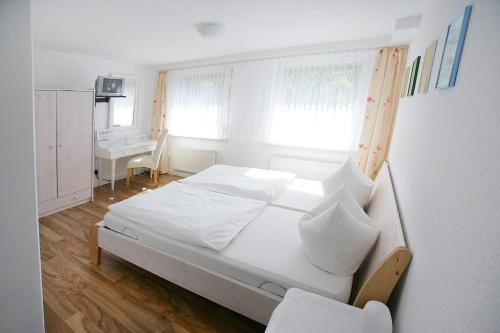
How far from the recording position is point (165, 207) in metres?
2.11

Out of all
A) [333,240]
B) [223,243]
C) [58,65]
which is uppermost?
[58,65]

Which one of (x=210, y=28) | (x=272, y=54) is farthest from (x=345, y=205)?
(x=272, y=54)

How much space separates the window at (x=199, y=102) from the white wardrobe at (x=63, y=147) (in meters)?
1.67

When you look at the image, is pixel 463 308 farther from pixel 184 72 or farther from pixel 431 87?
pixel 184 72

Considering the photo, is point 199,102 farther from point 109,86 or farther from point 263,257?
point 263,257

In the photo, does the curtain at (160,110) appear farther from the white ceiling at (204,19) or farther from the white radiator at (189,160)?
the white ceiling at (204,19)

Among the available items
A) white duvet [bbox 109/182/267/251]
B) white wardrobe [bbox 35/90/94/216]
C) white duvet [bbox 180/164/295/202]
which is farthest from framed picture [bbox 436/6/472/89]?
white wardrobe [bbox 35/90/94/216]

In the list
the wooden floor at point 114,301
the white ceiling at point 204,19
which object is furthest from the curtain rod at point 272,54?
the wooden floor at point 114,301

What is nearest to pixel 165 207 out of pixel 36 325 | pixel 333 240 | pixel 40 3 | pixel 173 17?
pixel 36 325

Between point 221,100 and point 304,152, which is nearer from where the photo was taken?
point 304,152

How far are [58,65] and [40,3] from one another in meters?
1.96

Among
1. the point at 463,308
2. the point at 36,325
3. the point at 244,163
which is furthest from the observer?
the point at 244,163

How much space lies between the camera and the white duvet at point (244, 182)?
2594mm

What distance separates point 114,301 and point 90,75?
375 cm
